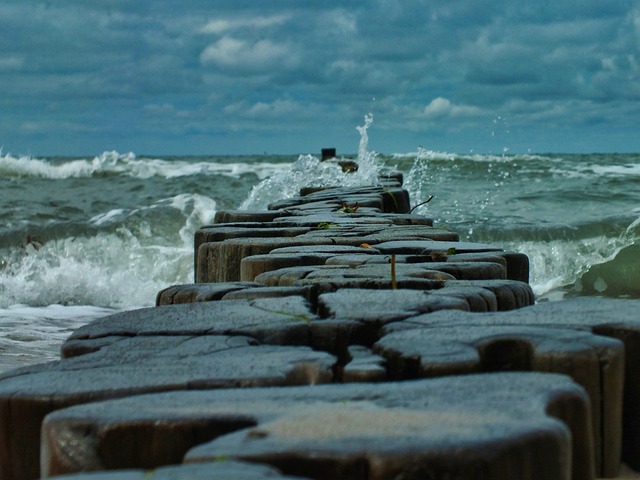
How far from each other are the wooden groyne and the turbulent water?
3.80m

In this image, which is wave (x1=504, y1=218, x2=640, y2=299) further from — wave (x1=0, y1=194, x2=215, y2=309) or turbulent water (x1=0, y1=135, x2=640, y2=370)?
wave (x1=0, y1=194, x2=215, y2=309)

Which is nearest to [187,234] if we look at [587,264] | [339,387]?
[587,264]

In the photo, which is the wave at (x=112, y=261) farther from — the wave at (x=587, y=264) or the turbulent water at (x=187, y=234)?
the wave at (x=587, y=264)

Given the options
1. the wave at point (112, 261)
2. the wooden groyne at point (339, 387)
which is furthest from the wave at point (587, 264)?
the wooden groyne at point (339, 387)

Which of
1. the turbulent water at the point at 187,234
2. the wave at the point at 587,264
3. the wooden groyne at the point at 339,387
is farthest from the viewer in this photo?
the wave at the point at 587,264

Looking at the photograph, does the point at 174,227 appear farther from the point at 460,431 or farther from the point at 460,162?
the point at 460,162

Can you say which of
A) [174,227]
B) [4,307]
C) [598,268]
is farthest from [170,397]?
[174,227]

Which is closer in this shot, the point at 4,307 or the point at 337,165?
the point at 4,307

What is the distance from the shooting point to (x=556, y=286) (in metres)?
9.98

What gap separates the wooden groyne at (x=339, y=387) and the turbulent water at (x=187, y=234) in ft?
12.5

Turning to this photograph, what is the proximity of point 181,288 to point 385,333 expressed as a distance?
1.09 meters

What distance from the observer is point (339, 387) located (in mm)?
1822

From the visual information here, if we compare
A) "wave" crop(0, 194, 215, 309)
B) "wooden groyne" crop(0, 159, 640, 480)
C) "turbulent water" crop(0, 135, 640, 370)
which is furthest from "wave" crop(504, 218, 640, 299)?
"wooden groyne" crop(0, 159, 640, 480)

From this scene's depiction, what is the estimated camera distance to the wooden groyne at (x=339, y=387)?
4.46ft
